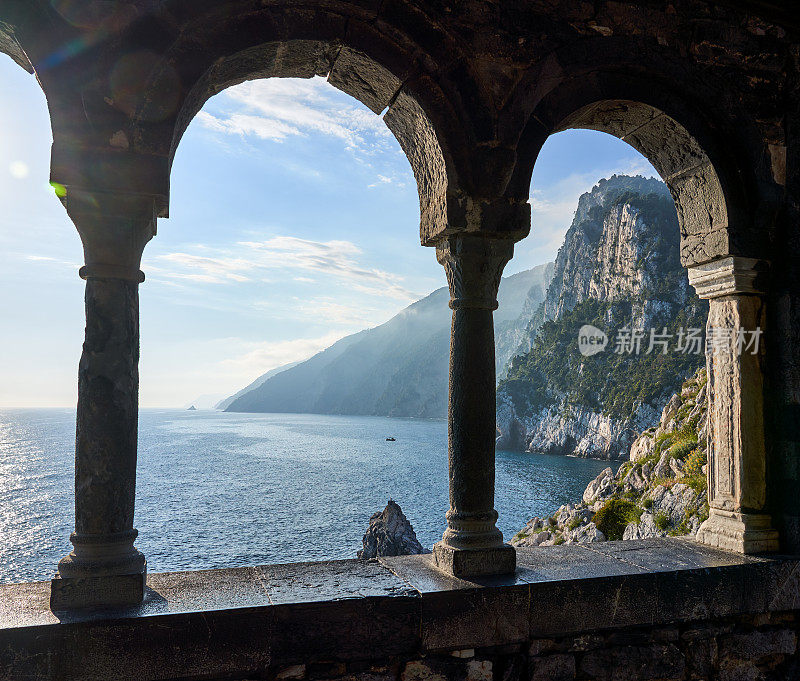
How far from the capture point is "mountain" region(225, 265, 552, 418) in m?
144

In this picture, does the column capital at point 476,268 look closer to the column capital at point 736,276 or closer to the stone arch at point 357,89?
the stone arch at point 357,89

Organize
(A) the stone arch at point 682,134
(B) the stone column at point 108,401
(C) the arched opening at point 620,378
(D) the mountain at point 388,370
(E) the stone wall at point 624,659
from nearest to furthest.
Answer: (B) the stone column at point 108,401
(E) the stone wall at point 624,659
(A) the stone arch at point 682,134
(C) the arched opening at point 620,378
(D) the mountain at point 388,370

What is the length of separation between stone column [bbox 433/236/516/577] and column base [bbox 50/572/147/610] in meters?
1.60

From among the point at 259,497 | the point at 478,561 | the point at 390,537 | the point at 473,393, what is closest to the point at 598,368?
the point at 259,497

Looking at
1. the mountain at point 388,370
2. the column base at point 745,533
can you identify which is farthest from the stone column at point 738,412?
the mountain at point 388,370

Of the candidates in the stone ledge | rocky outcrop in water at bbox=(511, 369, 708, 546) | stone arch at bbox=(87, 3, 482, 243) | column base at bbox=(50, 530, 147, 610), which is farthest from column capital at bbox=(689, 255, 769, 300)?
rocky outcrop in water at bbox=(511, 369, 708, 546)

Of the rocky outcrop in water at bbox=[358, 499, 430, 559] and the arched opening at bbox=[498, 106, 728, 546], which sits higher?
the arched opening at bbox=[498, 106, 728, 546]

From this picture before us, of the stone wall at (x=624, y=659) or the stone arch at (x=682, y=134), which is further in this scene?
the stone arch at (x=682, y=134)

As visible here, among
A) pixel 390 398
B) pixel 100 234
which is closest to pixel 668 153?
pixel 100 234

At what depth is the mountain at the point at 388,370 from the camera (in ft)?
474

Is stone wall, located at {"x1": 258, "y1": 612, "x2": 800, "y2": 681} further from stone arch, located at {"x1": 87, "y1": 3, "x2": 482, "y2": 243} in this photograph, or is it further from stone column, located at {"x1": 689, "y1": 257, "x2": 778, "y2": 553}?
stone arch, located at {"x1": 87, "y1": 3, "x2": 482, "y2": 243}

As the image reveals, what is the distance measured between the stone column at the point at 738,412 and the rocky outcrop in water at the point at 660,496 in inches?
154

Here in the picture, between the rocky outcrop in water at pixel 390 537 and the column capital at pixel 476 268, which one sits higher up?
the column capital at pixel 476 268

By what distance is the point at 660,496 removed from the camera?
12.0m
